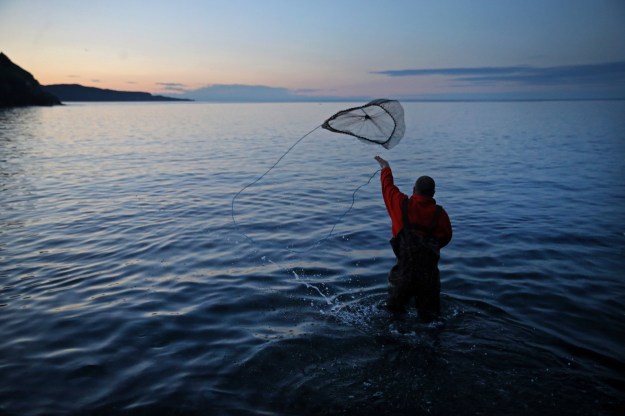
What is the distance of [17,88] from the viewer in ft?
386

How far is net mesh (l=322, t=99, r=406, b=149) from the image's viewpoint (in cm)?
749

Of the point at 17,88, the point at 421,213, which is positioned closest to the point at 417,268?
the point at 421,213

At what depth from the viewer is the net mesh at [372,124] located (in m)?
7.49

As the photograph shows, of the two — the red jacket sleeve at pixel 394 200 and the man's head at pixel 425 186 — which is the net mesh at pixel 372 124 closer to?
the red jacket sleeve at pixel 394 200

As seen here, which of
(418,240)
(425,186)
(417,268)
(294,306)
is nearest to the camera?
(425,186)

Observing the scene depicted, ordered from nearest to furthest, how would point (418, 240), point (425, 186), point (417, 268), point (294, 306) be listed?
point (425, 186), point (418, 240), point (417, 268), point (294, 306)

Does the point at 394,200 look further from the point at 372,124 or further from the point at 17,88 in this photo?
the point at 17,88

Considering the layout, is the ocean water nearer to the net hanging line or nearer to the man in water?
the man in water

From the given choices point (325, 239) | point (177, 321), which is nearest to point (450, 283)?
point (325, 239)

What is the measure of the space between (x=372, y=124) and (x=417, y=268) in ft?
10.2

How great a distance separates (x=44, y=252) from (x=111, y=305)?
4227 millimetres

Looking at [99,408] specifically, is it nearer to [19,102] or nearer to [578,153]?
[578,153]

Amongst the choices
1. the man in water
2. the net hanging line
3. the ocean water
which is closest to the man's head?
the man in water

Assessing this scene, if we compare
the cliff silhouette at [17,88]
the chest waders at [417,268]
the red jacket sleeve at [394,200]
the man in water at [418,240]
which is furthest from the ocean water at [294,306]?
the cliff silhouette at [17,88]
